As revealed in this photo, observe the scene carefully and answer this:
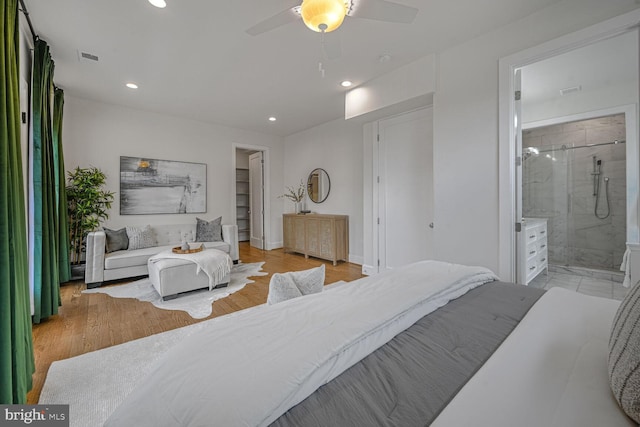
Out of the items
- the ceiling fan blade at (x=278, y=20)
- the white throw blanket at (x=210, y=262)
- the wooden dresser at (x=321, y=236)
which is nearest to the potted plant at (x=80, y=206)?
the white throw blanket at (x=210, y=262)

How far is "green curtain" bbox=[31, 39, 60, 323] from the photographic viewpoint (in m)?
2.34

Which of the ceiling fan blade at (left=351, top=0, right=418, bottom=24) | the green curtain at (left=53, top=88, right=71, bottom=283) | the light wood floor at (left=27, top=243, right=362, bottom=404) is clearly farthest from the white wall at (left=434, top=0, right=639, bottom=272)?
the green curtain at (left=53, top=88, right=71, bottom=283)

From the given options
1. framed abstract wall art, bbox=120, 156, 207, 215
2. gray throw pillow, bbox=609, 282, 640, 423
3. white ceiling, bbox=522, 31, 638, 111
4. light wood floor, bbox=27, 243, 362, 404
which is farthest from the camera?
framed abstract wall art, bbox=120, 156, 207, 215

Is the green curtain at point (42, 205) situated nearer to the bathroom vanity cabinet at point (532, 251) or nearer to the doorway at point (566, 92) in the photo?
the doorway at point (566, 92)

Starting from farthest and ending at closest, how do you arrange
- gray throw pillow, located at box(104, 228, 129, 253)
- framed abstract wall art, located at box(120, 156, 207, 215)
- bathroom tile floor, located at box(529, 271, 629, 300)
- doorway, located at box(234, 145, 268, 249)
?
doorway, located at box(234, 145, 268, 249) → framed abstract wall art, located at box(120, 156, 207, 215) → gray throw pillow, located at box(104, 228, 129, 253) → bathroom tile floor, located at box(529, 271, 629, 300)

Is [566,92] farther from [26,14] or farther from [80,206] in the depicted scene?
[80,206]

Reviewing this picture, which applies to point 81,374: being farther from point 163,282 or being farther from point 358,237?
point 358,237

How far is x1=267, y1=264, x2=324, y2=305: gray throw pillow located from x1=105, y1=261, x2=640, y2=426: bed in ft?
0.90

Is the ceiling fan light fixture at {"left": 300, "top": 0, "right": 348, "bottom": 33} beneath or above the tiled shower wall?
above

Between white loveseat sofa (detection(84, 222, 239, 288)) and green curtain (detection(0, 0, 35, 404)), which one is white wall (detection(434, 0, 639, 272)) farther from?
white loveseat sofa (detection(84, 222, 239, 288))

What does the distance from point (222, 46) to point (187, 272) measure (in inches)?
97.7

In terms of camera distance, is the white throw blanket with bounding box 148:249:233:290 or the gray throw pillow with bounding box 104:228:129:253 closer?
the white throw blanket with bounding box 148:249:233:290

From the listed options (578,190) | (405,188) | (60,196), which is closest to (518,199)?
(405,188)

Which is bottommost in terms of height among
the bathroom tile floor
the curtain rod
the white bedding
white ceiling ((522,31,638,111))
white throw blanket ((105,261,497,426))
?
the bathroom tile floor
